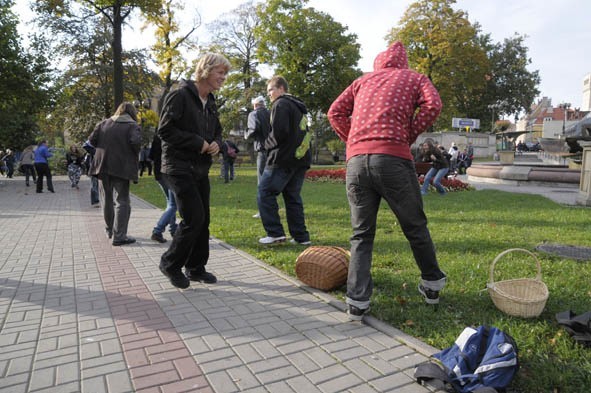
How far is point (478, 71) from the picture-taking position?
4050cm

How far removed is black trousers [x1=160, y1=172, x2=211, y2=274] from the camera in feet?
12.9

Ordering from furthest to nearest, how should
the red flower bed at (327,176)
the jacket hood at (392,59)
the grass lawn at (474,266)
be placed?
the red flower bed at (327,176) < the jacket hood at (392,59) < the grass lawn at (474,266)

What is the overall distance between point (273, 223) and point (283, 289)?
5.95ft

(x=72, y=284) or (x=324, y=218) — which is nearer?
(x=72, y=284)

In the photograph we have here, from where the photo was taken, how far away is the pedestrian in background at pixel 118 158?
6.12 metres

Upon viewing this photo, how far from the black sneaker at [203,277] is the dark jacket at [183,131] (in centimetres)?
107

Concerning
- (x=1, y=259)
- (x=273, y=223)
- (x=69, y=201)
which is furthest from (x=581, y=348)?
(x=69, y=201)

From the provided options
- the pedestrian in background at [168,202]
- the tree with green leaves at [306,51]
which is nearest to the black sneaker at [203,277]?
the pedestrian in background at [168,202]

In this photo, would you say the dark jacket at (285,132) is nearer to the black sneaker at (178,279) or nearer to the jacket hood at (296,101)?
the jacket hood at (296,101)

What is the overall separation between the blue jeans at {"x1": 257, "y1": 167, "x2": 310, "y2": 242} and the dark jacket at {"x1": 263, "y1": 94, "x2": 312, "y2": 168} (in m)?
0.15

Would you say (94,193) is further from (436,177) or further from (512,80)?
(512,80)

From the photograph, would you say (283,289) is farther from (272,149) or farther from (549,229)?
Answer: (549,229)

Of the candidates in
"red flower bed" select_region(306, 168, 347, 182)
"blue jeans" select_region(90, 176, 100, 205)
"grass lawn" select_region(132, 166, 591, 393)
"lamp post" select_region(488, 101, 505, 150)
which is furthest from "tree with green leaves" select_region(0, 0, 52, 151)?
"lamp post" select_region(488, 101, 505, 150)

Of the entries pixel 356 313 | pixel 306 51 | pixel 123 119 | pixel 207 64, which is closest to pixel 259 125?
pixel 123 119
